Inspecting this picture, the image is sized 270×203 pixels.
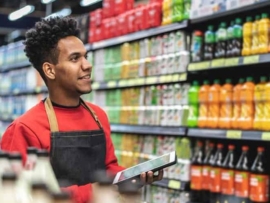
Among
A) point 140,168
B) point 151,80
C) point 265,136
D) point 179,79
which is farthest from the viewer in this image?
point 151,80

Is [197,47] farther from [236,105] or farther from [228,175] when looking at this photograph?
[228,175]

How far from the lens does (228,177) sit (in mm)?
4047

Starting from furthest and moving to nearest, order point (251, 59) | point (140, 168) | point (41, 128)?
1. point (251, 59)
2. point (41, 128)
3. point (140, 168)

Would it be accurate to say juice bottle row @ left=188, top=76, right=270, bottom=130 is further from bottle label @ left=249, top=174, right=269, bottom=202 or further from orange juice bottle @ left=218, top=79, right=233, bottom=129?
bottle label @ left=249, top=174, right=269, bottom=202

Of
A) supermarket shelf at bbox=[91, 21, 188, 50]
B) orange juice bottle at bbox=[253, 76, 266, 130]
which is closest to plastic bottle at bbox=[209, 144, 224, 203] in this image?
orange juice bottle at bbox=[253, 76, 266, 130]

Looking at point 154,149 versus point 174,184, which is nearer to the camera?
point 174,184

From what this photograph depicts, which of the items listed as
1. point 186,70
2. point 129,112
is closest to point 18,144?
point 186,70

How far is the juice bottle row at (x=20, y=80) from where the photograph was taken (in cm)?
787

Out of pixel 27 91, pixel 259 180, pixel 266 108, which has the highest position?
pixel 27 91

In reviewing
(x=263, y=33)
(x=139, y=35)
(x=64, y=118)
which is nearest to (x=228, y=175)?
(x=263, y=33)

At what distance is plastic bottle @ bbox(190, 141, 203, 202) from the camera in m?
4.36

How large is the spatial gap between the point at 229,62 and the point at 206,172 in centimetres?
89

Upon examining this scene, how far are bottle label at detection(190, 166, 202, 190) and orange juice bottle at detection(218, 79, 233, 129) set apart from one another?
0.46 m

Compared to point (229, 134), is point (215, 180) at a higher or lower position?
lower
